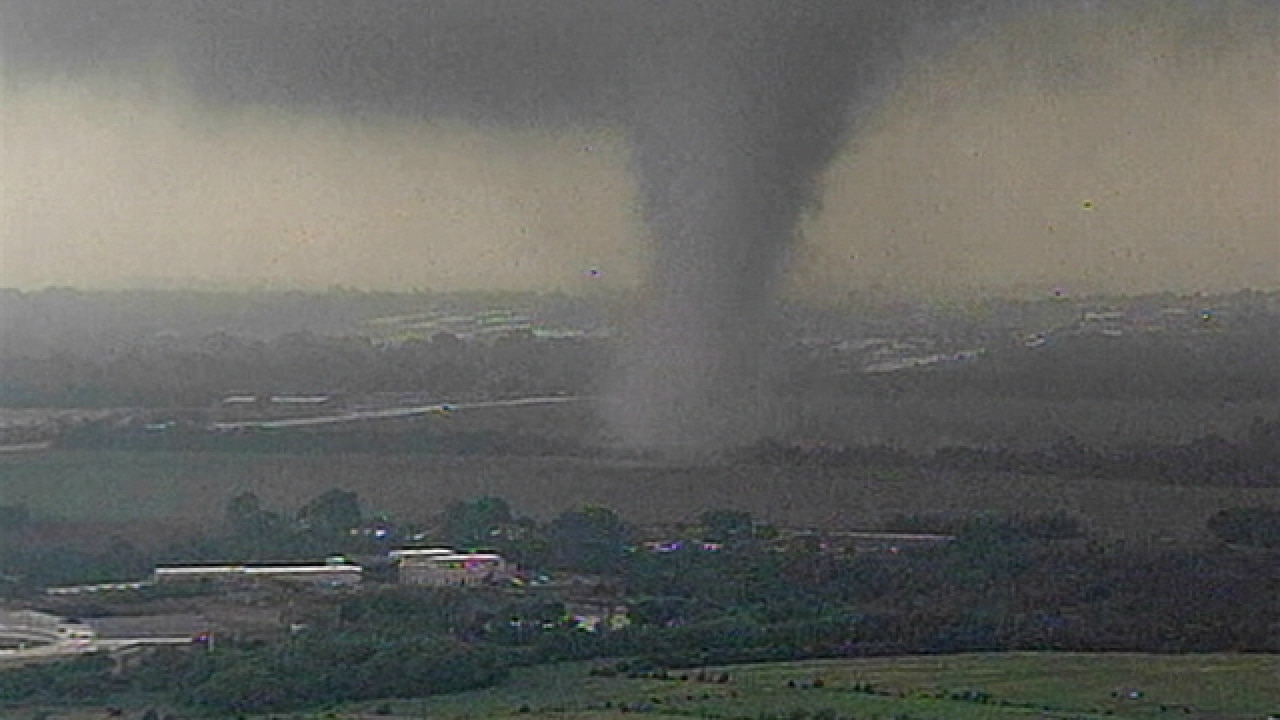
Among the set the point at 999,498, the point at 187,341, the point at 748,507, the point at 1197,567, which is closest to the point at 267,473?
the point at 187,341

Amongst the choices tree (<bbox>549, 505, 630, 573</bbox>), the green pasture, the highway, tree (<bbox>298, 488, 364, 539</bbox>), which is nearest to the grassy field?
the green pasture

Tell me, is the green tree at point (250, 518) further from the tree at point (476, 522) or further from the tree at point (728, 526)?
the tree at point (728, 526)

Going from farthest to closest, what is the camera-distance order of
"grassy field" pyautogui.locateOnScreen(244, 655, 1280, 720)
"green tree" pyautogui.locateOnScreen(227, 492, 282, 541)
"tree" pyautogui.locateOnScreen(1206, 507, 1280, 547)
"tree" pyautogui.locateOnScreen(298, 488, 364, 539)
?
"tree" pyautogui.locateOnScreen(298, 488, 364, 539), "green tree" pyautogui.locateOnScreen(227, 492, 282, 541), "tree" pyautogui.locateOnScreen(1206, 507, 1280, 547), "grassy field" pyautogui.locateOnScreen(244, 655, 1280, 720)

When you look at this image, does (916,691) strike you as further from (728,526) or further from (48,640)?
(48,640)

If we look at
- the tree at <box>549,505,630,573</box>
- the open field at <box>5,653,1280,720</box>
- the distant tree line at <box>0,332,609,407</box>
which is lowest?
the open field at <box>5,653,1280,720</box>

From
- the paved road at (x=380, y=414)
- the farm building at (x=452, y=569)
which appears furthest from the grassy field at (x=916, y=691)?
the paved road at (x=380, y=414)

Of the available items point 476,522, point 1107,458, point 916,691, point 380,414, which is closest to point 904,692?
point 916,691

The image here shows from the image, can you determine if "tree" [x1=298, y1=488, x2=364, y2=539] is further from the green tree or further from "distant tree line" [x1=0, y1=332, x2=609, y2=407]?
"distant tree line" [x1=0, y1=332, x2=609, y2=407]
